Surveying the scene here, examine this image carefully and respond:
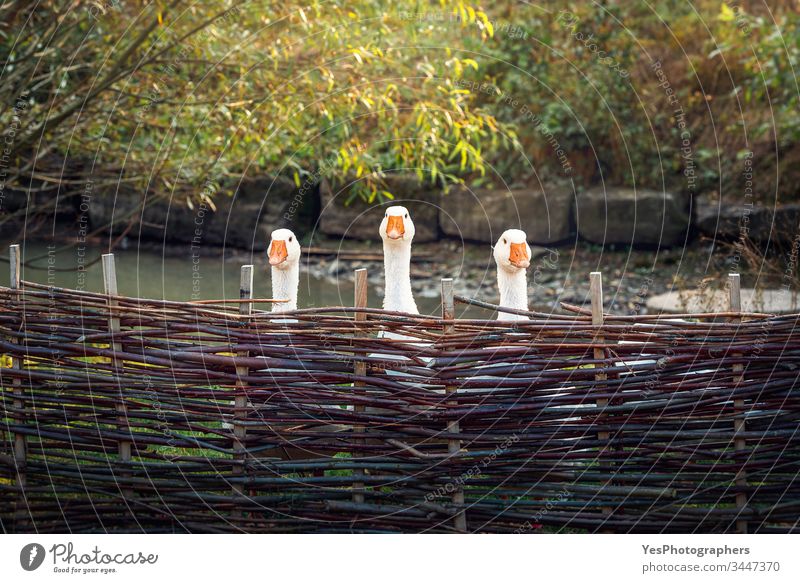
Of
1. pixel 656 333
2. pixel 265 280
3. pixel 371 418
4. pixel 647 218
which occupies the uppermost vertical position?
pixel 647 218

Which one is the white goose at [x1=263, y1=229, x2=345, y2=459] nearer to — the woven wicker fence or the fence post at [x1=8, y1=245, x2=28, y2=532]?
the woven wicker fence

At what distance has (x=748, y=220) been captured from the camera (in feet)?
23.3

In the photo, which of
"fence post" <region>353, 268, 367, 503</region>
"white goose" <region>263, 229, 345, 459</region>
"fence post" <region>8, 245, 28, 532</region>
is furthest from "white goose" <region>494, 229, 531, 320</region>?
"fence post" <region>8, 245, 28, 532</region>

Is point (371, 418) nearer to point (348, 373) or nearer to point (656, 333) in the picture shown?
point (348, 373)

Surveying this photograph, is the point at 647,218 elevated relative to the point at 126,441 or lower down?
elevated

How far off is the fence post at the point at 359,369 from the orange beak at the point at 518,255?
57 centimetres

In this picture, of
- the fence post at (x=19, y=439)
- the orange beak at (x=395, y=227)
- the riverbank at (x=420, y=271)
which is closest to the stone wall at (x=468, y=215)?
the riverbank at (x=420, y=271)

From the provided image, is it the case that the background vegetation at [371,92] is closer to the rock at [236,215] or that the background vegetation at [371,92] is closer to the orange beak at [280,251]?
the rock at [236,215]

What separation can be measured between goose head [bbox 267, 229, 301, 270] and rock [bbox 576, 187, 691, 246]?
496cm

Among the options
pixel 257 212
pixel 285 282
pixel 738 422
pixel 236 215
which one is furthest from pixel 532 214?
pixel 738 422

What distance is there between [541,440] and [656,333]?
0.42m

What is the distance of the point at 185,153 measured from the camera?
226 inches

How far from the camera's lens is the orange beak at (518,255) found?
2885 mm

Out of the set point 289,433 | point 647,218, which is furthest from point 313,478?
point 647,218
